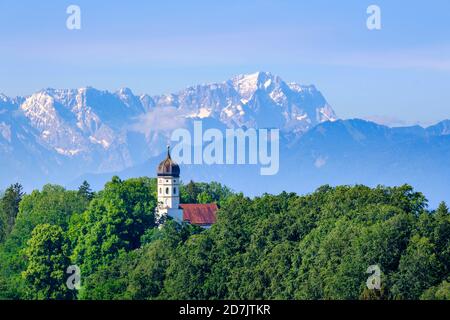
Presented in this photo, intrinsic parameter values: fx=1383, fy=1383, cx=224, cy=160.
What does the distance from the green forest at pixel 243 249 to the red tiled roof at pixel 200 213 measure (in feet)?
47.7

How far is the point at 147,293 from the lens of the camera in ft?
255

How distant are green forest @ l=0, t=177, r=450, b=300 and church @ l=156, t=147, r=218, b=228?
10630 mm

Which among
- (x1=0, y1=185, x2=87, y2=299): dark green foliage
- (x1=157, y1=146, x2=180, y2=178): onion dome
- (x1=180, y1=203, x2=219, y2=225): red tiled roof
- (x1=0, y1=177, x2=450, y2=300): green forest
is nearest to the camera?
(x1=0, y1=177, x2=450, y2=300): green forest

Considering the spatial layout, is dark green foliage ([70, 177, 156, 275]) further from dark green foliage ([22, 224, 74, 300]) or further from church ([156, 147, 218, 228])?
church ([156, 147, 218, 228])

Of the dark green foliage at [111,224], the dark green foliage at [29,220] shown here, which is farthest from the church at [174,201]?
the dark green foliage at [111,224]

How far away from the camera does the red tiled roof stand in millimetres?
127750

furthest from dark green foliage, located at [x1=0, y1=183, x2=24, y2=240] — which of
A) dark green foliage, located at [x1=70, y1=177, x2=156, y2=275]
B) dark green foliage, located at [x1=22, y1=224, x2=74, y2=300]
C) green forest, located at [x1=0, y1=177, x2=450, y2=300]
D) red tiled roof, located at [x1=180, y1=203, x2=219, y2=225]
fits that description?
dark green foliage, located at [x1=22, y1=224, x2=74, y2=300]

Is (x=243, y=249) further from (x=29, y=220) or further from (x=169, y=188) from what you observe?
(x=169, y=188)

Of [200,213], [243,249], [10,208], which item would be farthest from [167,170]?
[243,249]

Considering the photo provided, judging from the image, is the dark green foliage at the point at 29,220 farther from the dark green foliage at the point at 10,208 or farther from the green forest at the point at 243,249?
the dark green foliage at the point at 10,208

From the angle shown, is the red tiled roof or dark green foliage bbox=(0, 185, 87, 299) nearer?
dark green foliage bbox=(0, 185, 87, 299)

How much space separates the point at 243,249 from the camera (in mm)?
80938

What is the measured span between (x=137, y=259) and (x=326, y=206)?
14.3 m
